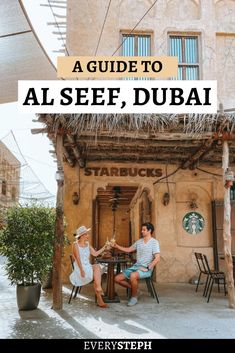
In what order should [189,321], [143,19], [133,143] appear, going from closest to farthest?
[189,321], [133,143], [143,19]

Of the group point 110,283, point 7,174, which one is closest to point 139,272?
point 110,283

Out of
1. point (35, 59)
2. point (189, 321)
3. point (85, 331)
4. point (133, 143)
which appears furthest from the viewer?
point (35, 59)

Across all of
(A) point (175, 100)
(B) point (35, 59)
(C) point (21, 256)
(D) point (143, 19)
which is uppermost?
(D) point (143, 19)

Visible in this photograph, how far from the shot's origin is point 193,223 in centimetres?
892


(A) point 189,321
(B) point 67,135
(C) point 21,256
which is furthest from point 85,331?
(B) point 67,135

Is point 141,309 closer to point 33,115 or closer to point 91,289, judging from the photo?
point 91,289

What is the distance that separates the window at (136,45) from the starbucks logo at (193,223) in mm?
4483

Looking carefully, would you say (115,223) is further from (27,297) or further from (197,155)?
(27,297)

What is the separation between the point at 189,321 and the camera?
467 cm

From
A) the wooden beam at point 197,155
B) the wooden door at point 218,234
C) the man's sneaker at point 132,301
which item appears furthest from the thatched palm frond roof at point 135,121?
the wooden door at point 218,234

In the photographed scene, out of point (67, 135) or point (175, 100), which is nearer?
point (175, 100)

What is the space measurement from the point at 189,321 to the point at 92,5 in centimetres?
841

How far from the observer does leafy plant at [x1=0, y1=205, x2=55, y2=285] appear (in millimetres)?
5457

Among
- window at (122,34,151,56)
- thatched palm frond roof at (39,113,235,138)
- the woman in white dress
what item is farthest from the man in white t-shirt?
window at (122,34,151,56)
